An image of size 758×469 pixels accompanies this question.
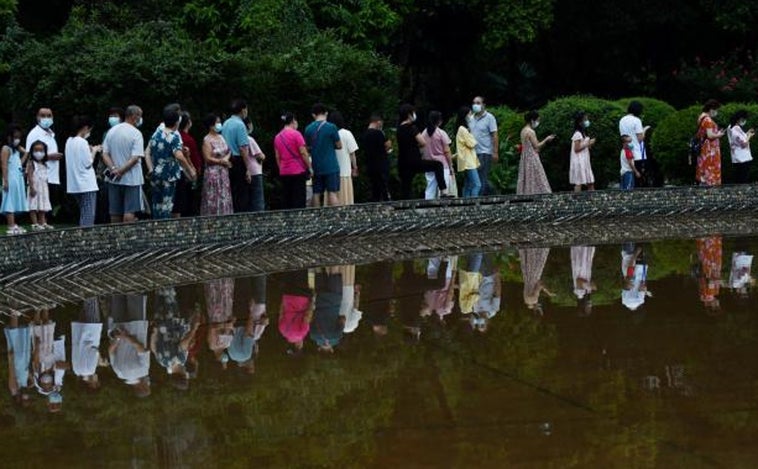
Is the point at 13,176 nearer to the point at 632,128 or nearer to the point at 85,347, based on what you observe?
the point at 85,347

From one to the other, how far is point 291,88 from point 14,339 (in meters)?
11.5

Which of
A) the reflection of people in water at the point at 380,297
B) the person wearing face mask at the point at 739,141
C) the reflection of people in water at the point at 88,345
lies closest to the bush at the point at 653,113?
the person wearing face mask at the point at 739,141

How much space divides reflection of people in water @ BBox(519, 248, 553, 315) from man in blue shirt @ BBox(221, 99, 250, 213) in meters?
3.85

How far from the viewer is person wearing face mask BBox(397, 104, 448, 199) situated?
19281mm

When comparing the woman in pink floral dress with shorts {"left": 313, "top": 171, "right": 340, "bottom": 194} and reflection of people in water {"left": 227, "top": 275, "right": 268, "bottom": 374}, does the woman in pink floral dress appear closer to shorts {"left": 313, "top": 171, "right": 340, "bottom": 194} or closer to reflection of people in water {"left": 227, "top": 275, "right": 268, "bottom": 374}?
shorts {"left": 313, "top": 171, "right": 340, "bottom": 194}

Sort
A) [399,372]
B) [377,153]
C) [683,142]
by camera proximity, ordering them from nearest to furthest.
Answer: [399,372] < [377,153] < [683,142]

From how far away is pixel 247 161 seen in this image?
17.8 metres

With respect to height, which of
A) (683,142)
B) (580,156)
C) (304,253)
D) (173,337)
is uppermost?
(683,142)

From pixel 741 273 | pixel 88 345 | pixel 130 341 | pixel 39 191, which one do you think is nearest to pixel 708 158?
pixel 741 273

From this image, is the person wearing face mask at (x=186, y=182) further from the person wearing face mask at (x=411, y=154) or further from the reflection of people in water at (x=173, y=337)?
the reflection of people in water at (x=173, y=337)

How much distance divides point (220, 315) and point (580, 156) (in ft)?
34.1

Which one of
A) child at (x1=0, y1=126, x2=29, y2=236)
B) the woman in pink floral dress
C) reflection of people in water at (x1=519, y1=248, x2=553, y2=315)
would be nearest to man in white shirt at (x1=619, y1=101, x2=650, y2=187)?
reflection of people in water at (x1=519, y1=248, x2=553, y2=315)

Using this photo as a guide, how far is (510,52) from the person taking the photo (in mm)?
38594

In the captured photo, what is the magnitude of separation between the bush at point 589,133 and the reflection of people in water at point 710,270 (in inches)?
260
